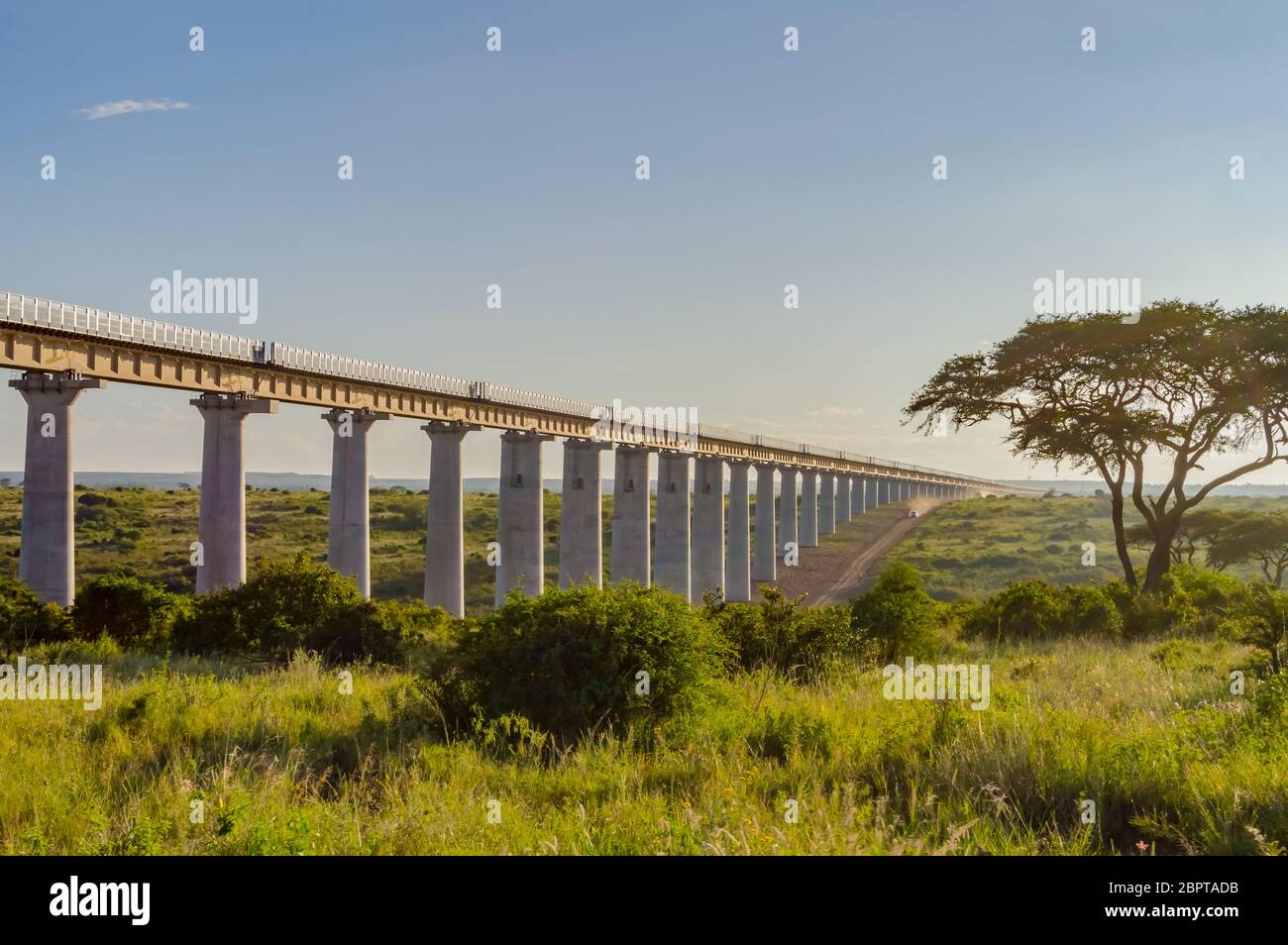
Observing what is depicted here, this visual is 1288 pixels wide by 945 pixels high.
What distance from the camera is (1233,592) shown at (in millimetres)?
34688

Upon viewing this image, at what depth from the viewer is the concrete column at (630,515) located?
79.0 meters

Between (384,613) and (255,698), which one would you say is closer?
(255,698)

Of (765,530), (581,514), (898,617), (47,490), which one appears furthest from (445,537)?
(765,530)

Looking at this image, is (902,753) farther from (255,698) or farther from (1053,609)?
(1053,609)

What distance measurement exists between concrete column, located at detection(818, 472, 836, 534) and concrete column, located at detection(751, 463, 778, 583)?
33.2m

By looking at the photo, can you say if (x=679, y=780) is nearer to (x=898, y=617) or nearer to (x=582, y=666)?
(x=582, y=666)

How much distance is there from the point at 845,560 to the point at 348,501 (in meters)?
76.0

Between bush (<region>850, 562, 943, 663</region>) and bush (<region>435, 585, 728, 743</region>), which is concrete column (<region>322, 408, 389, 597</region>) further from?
bush (<region>435, 585, 728, 743</region>)

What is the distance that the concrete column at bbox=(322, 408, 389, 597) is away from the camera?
50.5 meters

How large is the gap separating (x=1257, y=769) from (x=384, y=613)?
19.5 metres

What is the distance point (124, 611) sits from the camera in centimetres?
2620

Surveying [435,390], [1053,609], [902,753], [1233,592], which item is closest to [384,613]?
[902,753]

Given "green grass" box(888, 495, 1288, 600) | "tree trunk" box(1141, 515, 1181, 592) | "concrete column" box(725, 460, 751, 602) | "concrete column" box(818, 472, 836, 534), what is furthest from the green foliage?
"concrete column" box(818, 472, 836, 534)
